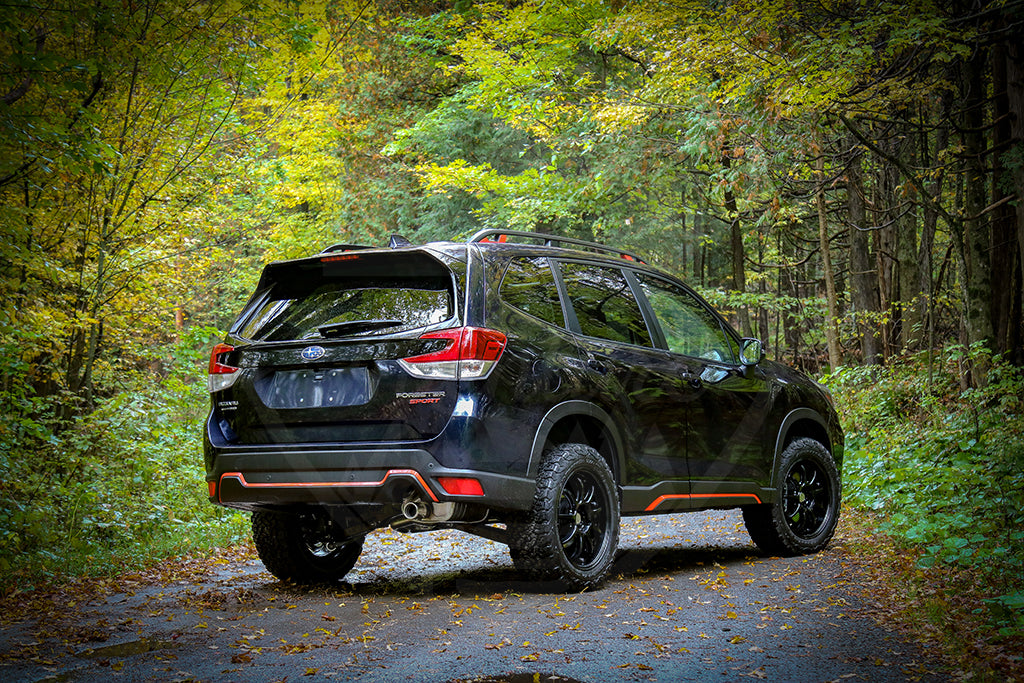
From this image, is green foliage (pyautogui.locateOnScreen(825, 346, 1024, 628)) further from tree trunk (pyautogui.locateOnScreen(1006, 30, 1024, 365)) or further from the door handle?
tree trunk (pyautogui.locateOnScreen(1006, 30, 1024, 365))

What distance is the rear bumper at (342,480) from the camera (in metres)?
5.03

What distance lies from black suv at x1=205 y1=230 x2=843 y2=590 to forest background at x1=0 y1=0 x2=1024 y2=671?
1.89 m

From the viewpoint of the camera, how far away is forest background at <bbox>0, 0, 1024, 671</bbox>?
8078 millimetres

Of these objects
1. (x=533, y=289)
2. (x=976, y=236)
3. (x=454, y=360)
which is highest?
(x=976, y=236)

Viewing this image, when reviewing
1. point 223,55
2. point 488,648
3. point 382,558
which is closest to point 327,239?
point 223,55

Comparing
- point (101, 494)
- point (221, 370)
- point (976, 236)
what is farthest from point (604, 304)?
point (976, 236)

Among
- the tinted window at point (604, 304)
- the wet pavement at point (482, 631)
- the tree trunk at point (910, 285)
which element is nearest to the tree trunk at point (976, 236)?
the tree trunk at point (910, 285)

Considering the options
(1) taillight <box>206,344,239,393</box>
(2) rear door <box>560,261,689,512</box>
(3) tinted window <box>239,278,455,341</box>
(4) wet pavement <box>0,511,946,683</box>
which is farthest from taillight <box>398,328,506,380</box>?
(4) wet pavement <box>0,511,946,683</box>

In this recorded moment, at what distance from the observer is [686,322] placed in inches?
287

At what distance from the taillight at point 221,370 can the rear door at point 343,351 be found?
5 cm

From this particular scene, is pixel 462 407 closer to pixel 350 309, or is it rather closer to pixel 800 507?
pixel 350 309

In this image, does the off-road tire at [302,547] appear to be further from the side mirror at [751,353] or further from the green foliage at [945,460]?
the green foliage at [945,460]

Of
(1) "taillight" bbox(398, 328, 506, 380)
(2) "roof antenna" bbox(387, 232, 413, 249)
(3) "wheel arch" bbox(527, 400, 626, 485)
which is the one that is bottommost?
(3) "wheel arch" bbox(527, 400, 626, 485)

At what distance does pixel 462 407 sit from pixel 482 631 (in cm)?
118
